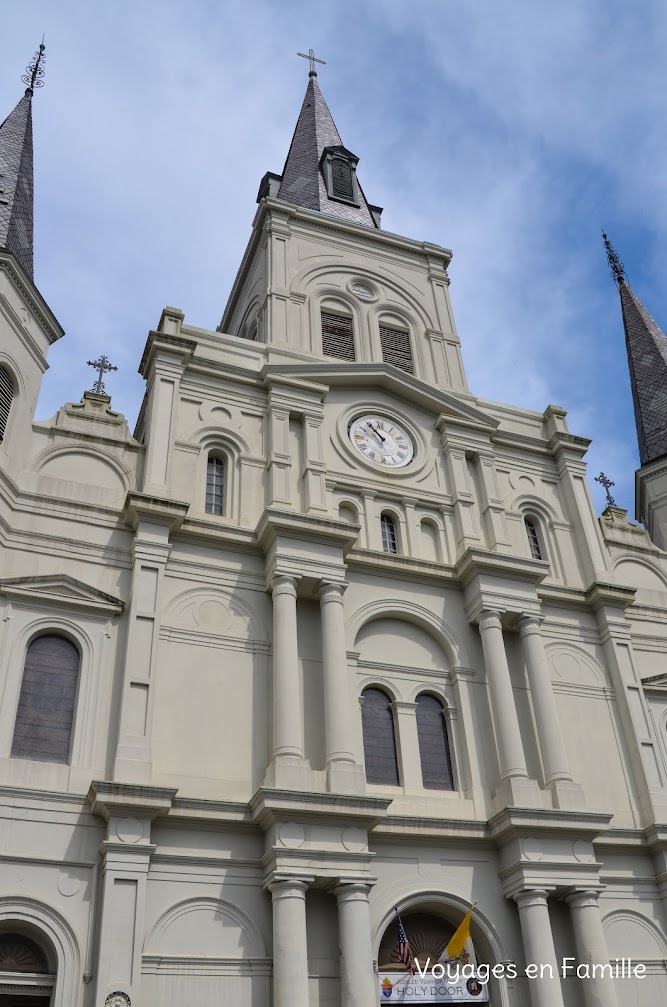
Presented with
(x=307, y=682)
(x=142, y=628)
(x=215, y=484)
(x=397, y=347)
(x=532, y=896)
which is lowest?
(x=532, y=896)

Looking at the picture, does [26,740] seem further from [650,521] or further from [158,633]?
[650,521]

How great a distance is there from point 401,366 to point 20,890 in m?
17.1

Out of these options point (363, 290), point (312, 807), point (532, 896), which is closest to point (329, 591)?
point (312, 807)

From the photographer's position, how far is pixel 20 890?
14.7 m

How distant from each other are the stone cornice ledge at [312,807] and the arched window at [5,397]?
9302mm

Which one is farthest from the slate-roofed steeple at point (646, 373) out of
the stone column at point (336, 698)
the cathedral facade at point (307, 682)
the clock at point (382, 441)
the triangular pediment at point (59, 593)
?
the triangular pediment at point (59, 593)

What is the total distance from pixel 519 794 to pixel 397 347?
44.7 ft

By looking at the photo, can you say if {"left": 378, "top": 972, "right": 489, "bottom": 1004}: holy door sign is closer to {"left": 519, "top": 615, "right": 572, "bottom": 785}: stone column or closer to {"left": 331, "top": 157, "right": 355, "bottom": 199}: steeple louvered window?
{"left": 519, "top": 615, "right": 572, "bottom": 785}: stone column

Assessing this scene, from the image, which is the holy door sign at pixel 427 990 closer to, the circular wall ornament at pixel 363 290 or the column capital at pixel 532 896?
the column capital at pixel 532 896

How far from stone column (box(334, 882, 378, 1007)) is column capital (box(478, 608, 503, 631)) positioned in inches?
265

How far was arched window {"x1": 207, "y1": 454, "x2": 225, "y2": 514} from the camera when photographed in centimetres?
2117

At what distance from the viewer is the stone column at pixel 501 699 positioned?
62.6 ft

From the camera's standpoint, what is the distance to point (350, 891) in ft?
52.9

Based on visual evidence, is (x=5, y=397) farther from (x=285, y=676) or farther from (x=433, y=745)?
(x=433, y=745)
